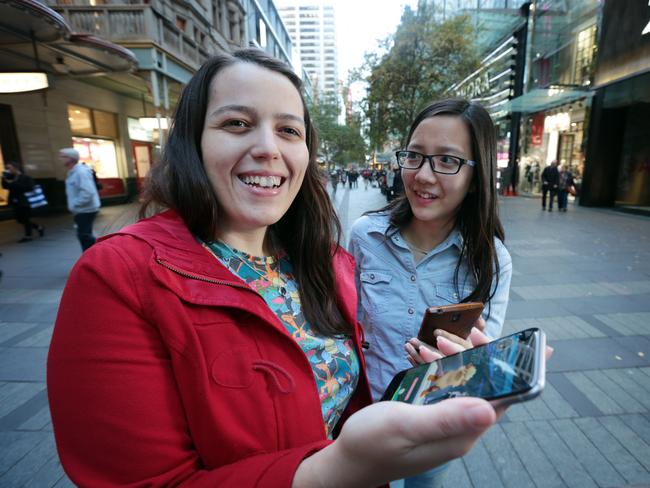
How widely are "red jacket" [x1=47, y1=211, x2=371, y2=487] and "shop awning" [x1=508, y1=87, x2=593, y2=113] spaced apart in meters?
16.9

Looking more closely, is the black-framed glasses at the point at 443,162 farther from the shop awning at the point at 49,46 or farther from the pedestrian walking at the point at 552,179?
the pedestrian walking at the point at 552,179

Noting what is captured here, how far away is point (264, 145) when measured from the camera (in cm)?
107

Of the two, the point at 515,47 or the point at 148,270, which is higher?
the point at 515,47

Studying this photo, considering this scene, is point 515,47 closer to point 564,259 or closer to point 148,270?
point 564,259

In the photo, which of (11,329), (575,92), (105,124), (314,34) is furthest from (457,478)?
(314,34)

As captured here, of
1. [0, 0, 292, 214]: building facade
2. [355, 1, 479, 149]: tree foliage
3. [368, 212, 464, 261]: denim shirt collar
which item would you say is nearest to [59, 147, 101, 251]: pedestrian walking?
[0, 0, 292, 214]: building facade

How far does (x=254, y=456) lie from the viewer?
83 centimetres

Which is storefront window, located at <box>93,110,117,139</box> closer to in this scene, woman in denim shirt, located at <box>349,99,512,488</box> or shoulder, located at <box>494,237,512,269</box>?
woman in denim shirt, located at <box>349,99,512,488</box>

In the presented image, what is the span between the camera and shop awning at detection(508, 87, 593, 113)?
13930mm

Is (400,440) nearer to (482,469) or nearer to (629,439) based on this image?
(482,469)

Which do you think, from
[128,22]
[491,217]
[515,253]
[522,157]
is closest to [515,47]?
[522,157]

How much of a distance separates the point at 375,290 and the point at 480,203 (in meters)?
0.65

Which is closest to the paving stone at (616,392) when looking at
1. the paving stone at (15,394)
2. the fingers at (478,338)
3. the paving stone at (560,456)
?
the paving stone at (560,456)

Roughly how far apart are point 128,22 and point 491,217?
12112 mm
